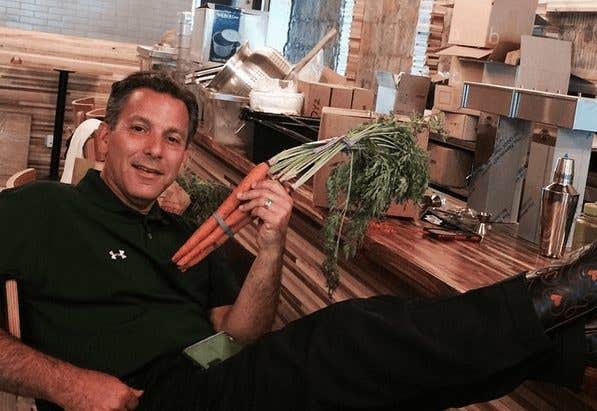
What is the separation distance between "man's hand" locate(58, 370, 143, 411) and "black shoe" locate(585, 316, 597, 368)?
1.06 metres

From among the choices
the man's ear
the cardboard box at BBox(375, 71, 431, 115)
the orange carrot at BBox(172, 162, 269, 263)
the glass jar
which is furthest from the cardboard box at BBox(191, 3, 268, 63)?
the glass jar

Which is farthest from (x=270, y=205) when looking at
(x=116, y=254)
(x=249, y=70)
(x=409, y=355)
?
(x=249, y=70)

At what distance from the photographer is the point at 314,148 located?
2.44 meters

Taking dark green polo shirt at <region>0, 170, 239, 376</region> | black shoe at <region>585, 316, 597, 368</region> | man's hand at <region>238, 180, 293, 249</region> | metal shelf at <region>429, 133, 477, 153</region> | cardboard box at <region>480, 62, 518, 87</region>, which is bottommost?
dark green polo shirt at <region>0, 170, 239, 376</region>

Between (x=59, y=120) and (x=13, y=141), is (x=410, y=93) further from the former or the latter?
(x=13, y=141)

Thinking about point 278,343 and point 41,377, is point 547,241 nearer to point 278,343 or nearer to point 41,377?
point 278,343

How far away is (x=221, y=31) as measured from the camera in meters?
5.52

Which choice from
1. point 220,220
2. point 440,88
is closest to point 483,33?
point 440,88

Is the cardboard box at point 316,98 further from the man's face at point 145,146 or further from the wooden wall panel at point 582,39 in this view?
the wooden wall panel at point 582,39

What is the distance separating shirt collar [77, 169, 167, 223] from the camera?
2381mm

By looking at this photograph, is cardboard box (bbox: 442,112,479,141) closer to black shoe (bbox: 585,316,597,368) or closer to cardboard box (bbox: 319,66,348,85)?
cardboard box (bbox: 319,66,348,85)

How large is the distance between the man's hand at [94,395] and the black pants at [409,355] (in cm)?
29

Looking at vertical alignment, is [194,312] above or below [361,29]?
below

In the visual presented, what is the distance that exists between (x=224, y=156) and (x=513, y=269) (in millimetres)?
2164
